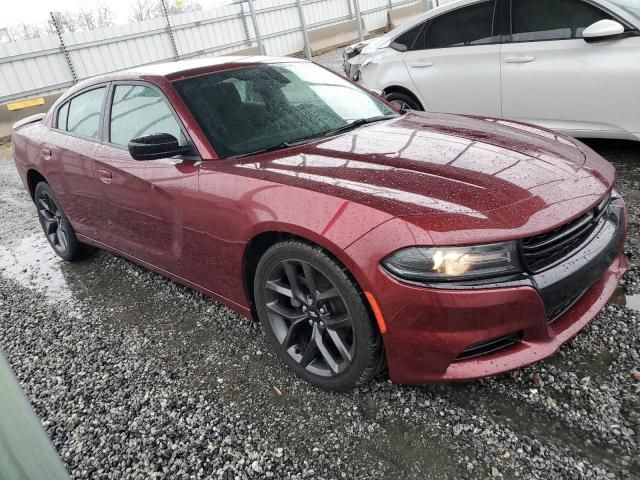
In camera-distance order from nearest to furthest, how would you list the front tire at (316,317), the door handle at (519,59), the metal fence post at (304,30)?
1. the front tire at (316,317)
2. the door handle at (519,59)
3. the metal fence post at (304,30)

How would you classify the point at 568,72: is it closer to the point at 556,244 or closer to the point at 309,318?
the point at 556,244

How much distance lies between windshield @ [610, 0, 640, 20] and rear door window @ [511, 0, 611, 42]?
0.12 m

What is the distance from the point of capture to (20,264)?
4.48m

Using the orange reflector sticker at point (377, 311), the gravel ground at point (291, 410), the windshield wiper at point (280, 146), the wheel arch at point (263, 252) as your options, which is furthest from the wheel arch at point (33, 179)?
the orange reflector sticker at point (377, 311)

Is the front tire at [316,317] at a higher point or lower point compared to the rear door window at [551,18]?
lower

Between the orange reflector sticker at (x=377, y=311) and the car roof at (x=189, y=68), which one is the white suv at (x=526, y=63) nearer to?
the car roof at (x=189, y=68)

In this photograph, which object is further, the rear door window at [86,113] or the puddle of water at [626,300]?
the rear door window at [86,113]

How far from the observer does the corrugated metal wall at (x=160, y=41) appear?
12492mm

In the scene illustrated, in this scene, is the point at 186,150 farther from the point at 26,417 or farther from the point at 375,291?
the point at 26,417

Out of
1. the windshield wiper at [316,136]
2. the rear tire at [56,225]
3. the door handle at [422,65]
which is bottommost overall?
the rear tire at [56,225]

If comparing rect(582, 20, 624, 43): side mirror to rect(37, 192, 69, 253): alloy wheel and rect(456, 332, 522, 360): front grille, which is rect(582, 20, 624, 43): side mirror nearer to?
rect(456, 332, 522, 360): front grille

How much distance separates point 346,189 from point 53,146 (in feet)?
8.97

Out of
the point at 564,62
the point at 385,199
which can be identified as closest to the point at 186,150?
the point at 385,199

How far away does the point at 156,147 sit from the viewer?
8.07 ft
